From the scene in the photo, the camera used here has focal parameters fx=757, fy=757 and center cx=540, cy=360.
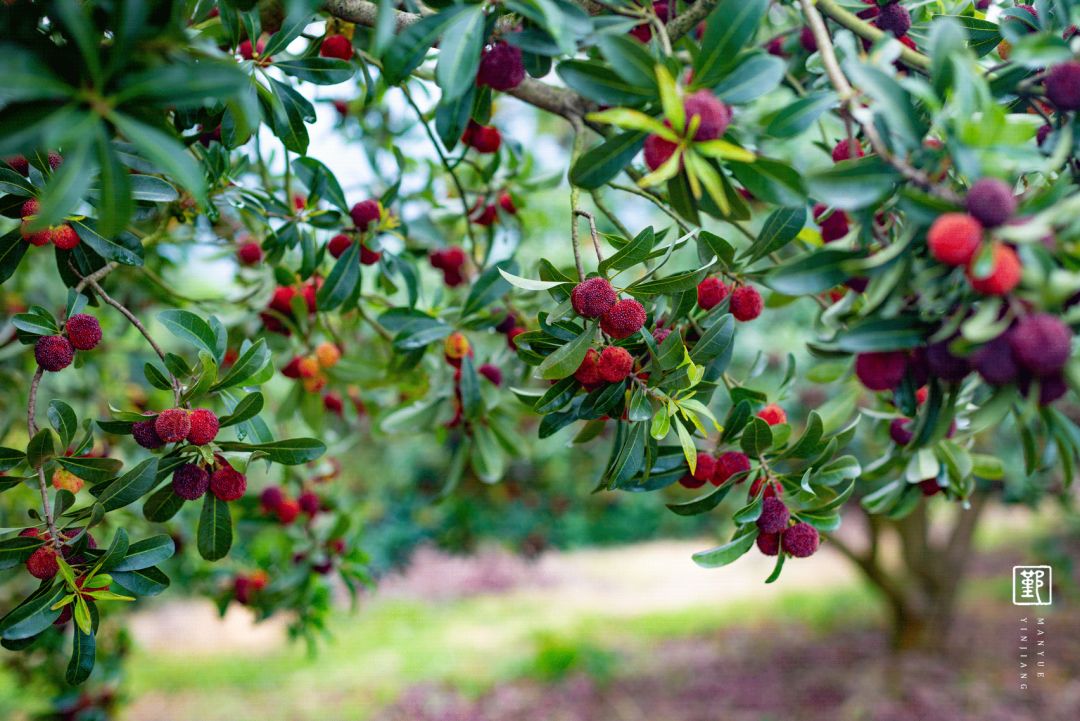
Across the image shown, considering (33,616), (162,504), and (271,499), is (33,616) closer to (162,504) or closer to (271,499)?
(162,504)

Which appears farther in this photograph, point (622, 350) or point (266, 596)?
point (266, 596)

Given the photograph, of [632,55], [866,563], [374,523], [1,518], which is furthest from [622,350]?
[374,523]

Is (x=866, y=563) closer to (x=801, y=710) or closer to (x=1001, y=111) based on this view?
(x=801, y=710)

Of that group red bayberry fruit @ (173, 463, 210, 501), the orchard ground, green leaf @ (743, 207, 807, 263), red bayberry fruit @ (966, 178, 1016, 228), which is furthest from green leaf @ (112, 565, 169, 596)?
the orchard ground

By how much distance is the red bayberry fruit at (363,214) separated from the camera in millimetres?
1366

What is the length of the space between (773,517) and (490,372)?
2.29 ft

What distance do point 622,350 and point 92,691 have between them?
2397 millimetres

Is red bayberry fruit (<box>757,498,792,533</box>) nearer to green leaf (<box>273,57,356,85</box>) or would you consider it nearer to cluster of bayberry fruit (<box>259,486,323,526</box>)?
green leaf (<box>273,57,356,85</box>)

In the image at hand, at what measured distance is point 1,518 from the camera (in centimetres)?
207

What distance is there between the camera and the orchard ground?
4.29 meters

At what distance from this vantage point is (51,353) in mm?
1008

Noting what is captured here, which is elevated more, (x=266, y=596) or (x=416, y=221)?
(x=416, y=221)

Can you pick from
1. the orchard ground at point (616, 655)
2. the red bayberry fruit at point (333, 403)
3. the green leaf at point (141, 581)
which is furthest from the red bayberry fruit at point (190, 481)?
the orchard ground at point (616, 655)

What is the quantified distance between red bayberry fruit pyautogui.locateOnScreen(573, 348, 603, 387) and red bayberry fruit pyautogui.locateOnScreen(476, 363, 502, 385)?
576 mm
